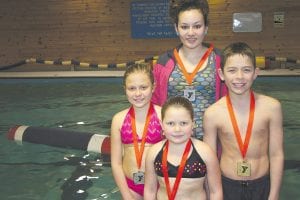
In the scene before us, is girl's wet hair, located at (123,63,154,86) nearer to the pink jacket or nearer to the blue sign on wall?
the pink jacket

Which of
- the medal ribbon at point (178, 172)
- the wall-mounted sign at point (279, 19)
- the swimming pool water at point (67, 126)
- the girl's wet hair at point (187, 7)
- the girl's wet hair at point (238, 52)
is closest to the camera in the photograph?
the medal ribbon at point (178, 172)

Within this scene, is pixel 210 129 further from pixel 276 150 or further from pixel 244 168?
pixel 276 150

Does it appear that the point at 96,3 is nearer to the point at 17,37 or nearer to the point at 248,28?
the point at 17,37

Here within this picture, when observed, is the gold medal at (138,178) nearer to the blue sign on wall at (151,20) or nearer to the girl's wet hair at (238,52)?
the girl's wet hair at (238,52)

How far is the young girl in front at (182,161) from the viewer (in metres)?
2.32

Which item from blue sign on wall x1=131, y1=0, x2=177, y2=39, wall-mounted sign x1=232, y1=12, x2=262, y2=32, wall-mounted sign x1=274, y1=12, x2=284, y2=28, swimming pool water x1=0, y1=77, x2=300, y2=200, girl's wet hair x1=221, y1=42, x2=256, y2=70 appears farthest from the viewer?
blue sign on wall x1=131, y1=0, x2=177, y2=39

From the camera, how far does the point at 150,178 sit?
2410mm

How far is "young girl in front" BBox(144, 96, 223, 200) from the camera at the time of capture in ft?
7.60

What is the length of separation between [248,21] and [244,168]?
11.9 m

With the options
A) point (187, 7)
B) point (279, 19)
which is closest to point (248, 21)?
point (279, 19)

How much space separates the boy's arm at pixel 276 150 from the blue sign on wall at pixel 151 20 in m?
11.7

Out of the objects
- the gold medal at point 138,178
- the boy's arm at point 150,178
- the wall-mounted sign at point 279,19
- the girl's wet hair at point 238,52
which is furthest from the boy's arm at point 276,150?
the wall-mounted sign at point 279,19

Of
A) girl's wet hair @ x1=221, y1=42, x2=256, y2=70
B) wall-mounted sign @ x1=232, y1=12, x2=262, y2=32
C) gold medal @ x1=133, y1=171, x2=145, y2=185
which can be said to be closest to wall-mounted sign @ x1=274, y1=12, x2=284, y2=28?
wall-mounted sign @ x1=232, y1=12, x2=262, y2=32

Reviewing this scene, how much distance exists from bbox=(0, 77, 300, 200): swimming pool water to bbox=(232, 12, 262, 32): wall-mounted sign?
9.71ft
